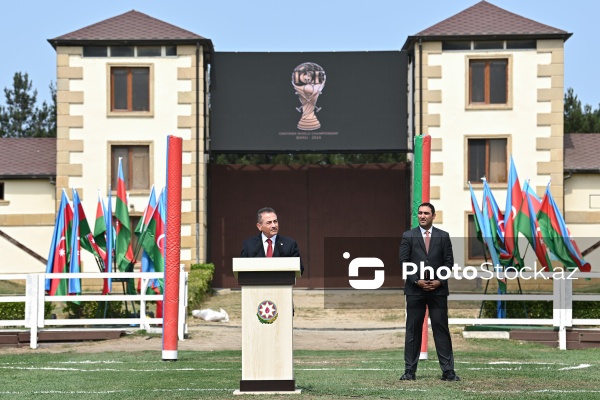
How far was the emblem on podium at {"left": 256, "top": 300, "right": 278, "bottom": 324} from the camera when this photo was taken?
12.6 m

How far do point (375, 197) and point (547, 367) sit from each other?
2527 cm

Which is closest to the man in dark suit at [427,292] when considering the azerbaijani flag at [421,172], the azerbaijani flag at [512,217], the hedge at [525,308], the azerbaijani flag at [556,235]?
the azerbaijani flag at [421,172]

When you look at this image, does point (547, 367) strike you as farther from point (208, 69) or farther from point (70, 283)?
point (208, 69)

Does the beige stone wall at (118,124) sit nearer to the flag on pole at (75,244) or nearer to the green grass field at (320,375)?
the flag on pole at (75,244)

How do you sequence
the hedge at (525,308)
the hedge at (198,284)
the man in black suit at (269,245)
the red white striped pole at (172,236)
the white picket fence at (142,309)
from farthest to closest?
the hedge at (198,284)
the hedge at (525,308)
the white picket fence at (142,309)
the red white striped pole at (172,236)
the man in black suit at (269,245)

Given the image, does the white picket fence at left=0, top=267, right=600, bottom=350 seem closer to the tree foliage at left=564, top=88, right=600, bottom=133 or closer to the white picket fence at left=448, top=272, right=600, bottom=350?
the white picket fence at left=448, top=272, right=600, bottom=350

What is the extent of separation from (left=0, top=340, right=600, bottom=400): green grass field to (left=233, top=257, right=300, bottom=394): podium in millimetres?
319

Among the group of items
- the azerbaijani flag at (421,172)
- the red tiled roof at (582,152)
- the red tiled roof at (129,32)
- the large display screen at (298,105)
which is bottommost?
the azerbaijani flag at (421,172)

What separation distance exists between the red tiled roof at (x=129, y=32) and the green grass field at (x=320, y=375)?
18761 mm

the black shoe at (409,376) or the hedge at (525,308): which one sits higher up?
the black shoe at (409,376)

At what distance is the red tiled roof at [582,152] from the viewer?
132ft

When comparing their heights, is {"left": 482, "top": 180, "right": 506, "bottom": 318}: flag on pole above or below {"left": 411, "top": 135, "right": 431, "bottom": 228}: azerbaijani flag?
below

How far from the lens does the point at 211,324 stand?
2969 centimetres

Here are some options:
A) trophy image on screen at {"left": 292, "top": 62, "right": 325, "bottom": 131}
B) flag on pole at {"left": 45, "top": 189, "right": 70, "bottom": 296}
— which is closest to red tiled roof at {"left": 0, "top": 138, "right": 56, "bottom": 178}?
trophy image on screen at {"left": 292, "top": 62, "right": 325, "bottom": 131}
